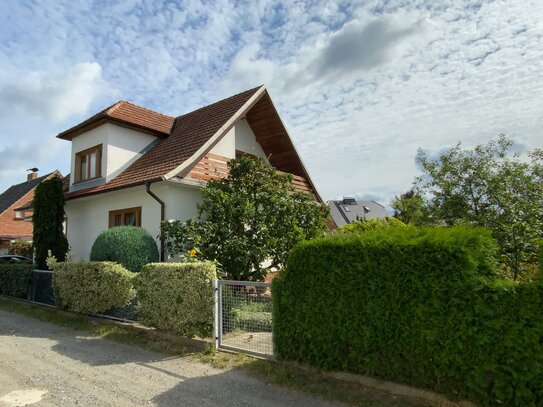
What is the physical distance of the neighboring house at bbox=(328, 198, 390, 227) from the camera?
49125 millimetres

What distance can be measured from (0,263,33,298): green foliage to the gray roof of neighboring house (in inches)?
904

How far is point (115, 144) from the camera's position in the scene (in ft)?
46.0

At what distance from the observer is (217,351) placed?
6.83 meters

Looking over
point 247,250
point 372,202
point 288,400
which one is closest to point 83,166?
point 247,250

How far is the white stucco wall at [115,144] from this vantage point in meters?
13.8

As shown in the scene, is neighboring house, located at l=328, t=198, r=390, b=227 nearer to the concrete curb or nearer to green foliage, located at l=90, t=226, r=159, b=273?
green foliage, located at l=90, t=226, r=159, b=273

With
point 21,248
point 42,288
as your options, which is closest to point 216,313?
point 42,288

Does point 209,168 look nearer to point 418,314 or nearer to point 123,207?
point 123,207

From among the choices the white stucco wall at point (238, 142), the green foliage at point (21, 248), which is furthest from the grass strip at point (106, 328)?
the green foliage at point (21, 248)

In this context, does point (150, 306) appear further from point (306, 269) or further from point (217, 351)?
point (306, 269)

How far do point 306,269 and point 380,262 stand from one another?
1.13 meters

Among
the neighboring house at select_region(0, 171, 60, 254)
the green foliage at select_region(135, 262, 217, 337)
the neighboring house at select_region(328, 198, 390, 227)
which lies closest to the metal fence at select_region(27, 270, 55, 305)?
the green foliage at select_region(135, 262, 217, 337)

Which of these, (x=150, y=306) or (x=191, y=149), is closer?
(x=150, y=306)

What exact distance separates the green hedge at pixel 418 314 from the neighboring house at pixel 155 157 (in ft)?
21.7
